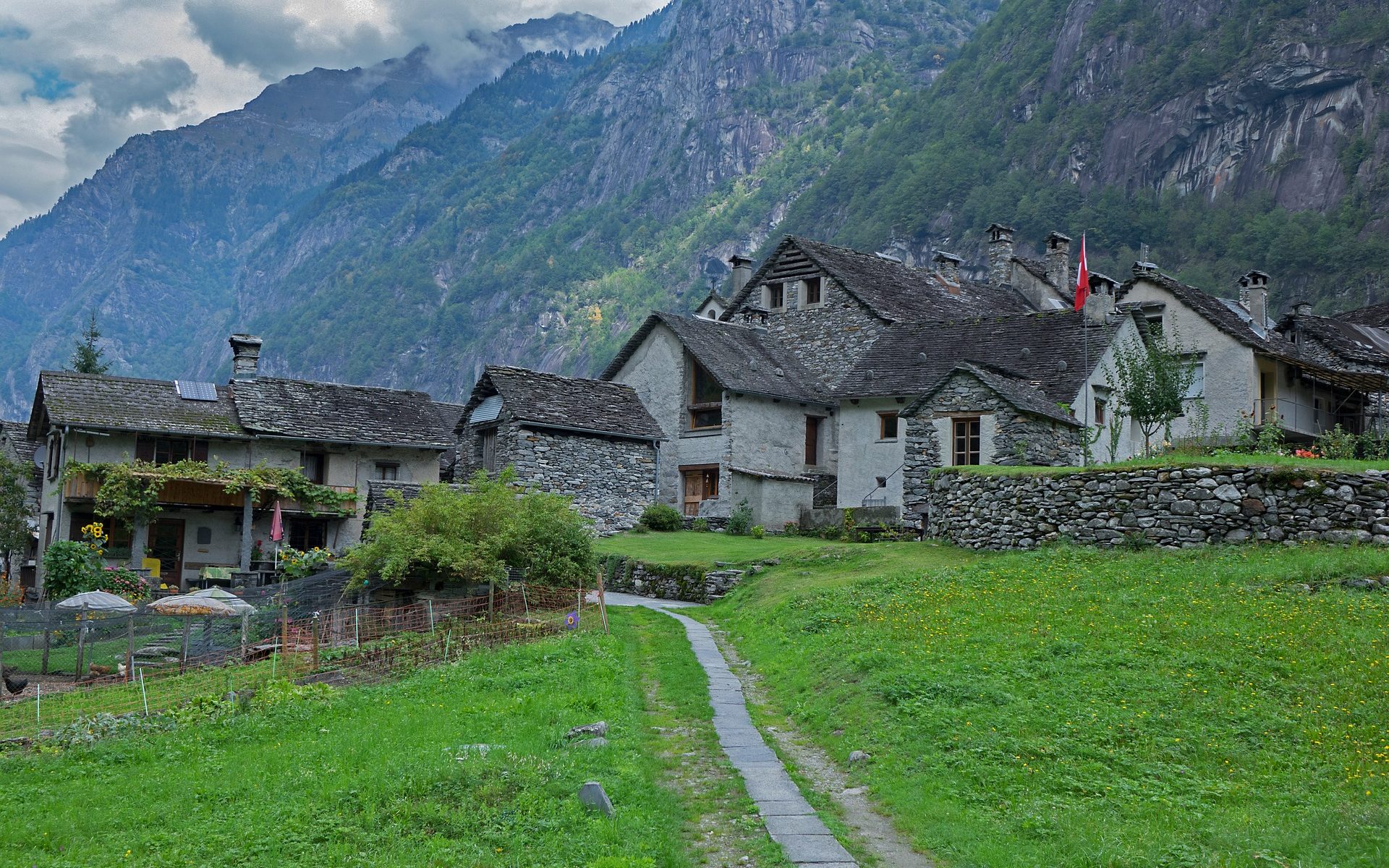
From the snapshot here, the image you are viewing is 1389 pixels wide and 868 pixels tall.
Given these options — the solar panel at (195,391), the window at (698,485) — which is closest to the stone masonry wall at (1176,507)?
the window at (698,485)

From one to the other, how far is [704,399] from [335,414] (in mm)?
13560

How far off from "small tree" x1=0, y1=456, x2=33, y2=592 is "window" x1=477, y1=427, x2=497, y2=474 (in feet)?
53.5

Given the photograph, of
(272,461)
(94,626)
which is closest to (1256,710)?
(94,626)

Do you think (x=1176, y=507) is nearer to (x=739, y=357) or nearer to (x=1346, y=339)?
(x=739, y=357)

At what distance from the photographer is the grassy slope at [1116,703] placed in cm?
1034

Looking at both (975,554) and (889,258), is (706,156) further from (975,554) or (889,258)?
(975,554)

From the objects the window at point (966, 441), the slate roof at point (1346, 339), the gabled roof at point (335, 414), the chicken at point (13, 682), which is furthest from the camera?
the slate roof at point (1346, 339)

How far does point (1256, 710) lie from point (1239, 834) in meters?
3.49

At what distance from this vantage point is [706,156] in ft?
655

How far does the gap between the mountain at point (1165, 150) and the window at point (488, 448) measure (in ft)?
238

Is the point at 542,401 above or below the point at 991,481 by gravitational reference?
above

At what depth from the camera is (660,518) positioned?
41.2 m

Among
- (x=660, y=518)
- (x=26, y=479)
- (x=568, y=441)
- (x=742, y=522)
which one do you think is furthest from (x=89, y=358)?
(x=742, y=522)

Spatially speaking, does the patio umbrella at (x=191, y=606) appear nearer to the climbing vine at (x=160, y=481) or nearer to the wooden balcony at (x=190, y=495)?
the climbing vine at (x=160, y=481)
